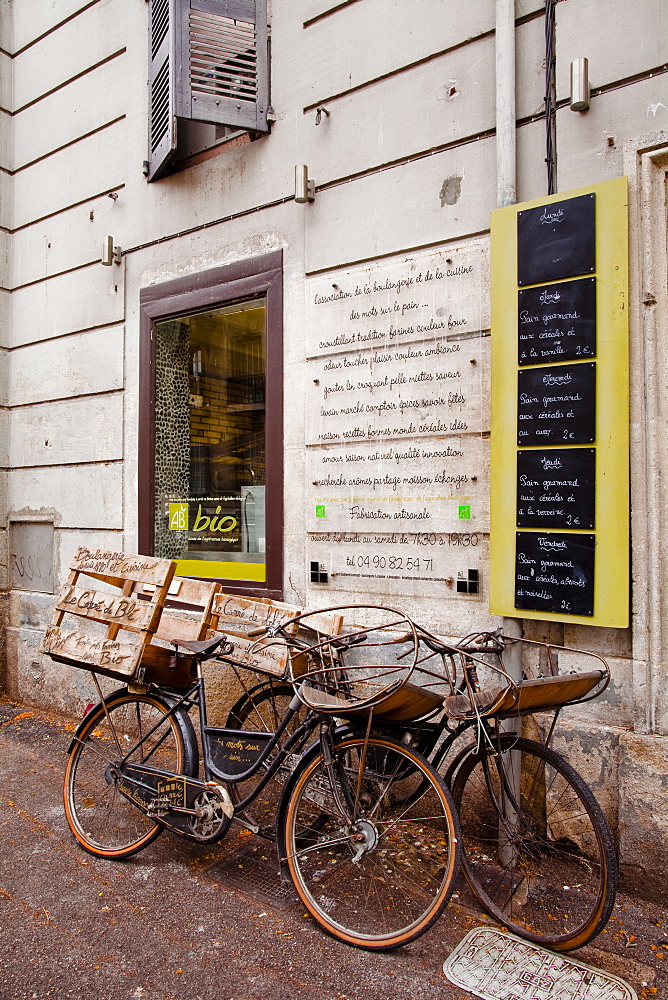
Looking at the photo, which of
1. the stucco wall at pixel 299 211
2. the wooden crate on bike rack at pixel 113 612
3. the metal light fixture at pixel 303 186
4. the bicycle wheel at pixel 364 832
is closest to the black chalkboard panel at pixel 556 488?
the stucco wall at pixel 299 211

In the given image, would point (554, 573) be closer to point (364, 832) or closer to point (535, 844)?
point (535, 844)

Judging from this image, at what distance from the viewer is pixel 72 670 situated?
602 cm

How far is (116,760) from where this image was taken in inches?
145

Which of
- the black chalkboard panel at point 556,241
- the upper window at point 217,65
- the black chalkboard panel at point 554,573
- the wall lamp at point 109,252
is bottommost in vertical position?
the black chalkboard panel at point 554,573

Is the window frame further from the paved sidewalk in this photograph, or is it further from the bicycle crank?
the paved sidewalk

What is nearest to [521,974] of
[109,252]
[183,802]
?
[183,802]

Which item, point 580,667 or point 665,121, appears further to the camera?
point 580,667

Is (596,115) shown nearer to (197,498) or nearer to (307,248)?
(307,248)

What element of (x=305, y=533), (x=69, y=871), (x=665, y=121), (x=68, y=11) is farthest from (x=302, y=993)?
(x=68, y=11)

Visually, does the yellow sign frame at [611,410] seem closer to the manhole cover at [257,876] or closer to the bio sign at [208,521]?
the manhole cover at [257,876]

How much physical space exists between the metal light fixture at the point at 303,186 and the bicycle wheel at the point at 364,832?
3.37 m

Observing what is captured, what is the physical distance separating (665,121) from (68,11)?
18.5ft

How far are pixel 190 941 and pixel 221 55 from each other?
5.38 m

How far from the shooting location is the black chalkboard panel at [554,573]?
347 cm
